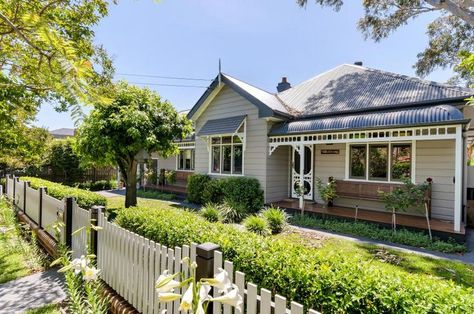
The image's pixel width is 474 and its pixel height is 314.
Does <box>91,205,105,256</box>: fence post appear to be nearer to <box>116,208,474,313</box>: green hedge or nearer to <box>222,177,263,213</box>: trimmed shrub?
<box>116,208,474,313</box>: green hedge

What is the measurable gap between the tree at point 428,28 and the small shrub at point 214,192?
10.00 meters

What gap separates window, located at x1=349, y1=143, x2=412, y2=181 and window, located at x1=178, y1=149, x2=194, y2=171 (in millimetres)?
10169

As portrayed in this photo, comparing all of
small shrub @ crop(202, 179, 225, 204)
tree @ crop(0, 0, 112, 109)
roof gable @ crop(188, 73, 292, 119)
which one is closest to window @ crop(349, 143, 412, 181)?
roof gable @ crop(188, 73, 292, 119)

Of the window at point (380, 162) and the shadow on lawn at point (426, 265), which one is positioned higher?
Answer: the window at point (380, 162)

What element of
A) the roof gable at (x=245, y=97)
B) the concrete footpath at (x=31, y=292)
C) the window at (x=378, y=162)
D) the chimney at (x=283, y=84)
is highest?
the chimney at (x=283, y=84)

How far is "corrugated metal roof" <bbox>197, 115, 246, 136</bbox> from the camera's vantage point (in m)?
12.0

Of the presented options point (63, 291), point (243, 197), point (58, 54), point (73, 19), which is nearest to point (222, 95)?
point (243, 197)

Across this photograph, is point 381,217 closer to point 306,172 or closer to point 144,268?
point 306,172

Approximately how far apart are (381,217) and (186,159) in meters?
12.3

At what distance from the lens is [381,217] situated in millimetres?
8867

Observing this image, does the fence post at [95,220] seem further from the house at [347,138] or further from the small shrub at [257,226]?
the house at [347,138]

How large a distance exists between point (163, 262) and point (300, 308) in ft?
5.60

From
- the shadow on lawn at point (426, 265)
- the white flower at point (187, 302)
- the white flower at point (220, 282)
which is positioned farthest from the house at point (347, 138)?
the white flower at point (187, 302)

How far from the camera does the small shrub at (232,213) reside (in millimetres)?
9688
